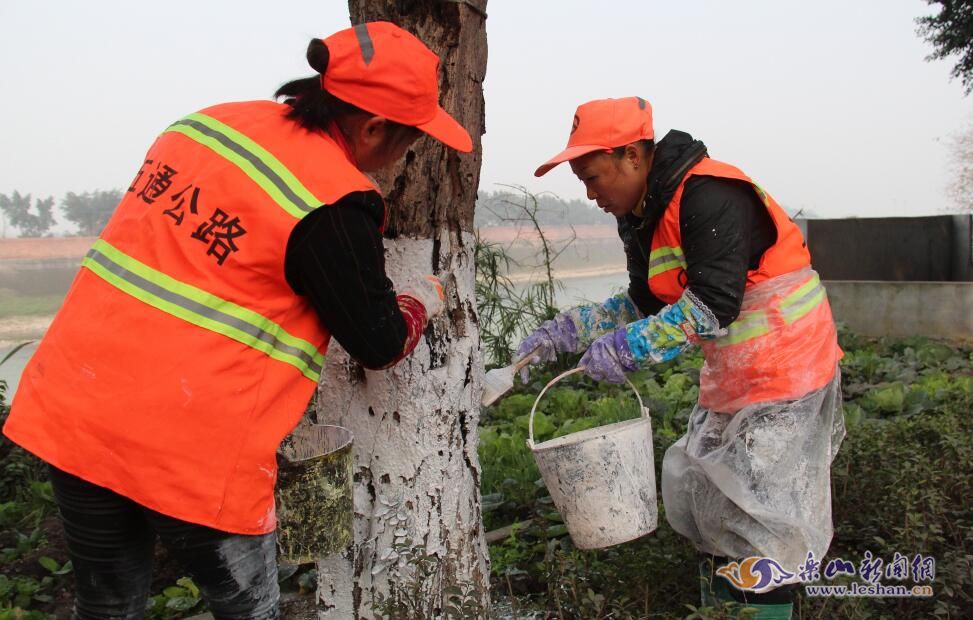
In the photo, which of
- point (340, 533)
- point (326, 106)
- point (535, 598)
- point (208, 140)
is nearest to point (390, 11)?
point (326, 106)

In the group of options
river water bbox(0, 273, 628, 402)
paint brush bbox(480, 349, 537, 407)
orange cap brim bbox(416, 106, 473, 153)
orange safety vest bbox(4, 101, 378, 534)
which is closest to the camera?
orange safety vest bbox(4, 101, 378, 534)

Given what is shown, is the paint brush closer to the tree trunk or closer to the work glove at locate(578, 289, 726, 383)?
the tree trunk

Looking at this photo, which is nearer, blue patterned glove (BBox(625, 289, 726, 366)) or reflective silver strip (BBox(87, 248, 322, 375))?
reflective silver strip (BBox(87, 248, 322, 375))

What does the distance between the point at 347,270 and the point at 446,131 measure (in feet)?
1.39

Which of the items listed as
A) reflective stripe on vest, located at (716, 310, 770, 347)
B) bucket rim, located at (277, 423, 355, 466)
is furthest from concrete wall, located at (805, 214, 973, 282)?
bucket rim, located at (277, 423, 355, 466)

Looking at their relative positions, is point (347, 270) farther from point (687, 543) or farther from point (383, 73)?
point (687, 543)

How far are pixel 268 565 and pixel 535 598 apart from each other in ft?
4.30

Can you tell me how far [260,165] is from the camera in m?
1.62

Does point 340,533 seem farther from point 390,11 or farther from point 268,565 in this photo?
point 390,11

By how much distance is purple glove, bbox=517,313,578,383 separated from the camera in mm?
2604

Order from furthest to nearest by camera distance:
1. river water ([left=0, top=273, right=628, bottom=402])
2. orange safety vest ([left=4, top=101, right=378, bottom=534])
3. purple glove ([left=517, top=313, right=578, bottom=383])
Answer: river water ([left=0, top=273, right=628, bottom=402]) → purple glove ([left=517, top=313, right=578, bottom=383]) → orange safety vest ([left=4, top=101, right=378, bottom=534])

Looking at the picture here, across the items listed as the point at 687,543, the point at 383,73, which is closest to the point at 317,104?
the point at 383,73

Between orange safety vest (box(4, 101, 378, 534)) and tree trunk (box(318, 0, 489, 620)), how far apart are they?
71 cm

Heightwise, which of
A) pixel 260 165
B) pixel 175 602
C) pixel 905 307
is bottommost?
pixel 175 602
